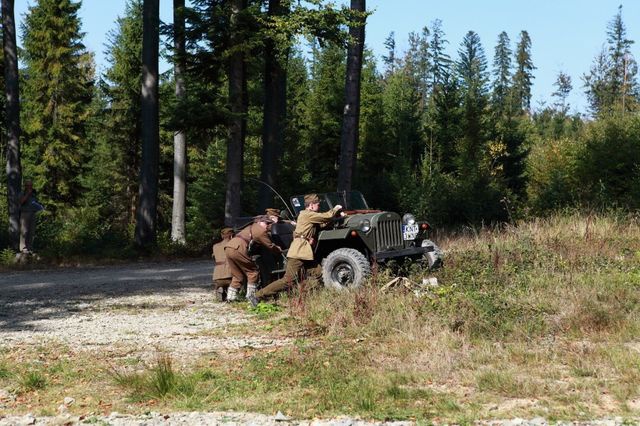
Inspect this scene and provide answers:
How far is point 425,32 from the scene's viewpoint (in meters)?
104

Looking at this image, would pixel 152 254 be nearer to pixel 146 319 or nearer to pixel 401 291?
pixel 146 319

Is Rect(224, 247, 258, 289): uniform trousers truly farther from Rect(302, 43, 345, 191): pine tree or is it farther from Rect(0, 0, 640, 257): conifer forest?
Rect(302, 43, 345, 191): pine tree

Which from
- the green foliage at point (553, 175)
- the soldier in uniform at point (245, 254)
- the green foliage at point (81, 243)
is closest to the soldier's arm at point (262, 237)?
the soldier in uniform at point (245, 254)

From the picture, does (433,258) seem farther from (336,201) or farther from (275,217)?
(275,217)

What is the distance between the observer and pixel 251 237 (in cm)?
1194

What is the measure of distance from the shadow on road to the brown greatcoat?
2.06 m

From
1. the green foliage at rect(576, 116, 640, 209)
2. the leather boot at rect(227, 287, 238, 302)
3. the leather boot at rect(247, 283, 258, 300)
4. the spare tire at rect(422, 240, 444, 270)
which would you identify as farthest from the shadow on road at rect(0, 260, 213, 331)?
the green foliage at rect(576, 116, 640, 209)

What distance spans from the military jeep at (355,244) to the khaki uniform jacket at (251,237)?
56 centimetres

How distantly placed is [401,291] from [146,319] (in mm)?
3864

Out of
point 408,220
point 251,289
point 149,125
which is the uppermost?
point 149,125

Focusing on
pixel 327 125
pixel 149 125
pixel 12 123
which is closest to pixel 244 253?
pixel 149 125

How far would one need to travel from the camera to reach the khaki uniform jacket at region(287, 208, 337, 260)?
1165cm

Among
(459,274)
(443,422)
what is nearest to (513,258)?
(459,274)

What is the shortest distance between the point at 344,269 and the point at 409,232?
153 centimetres
